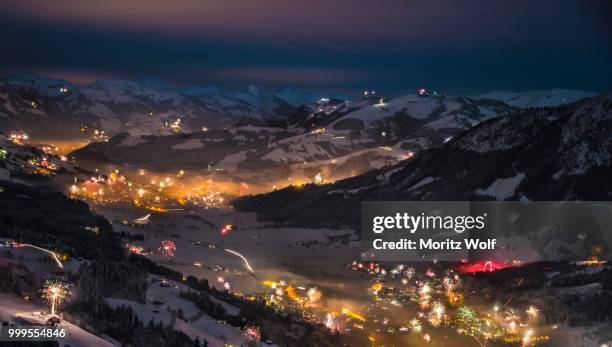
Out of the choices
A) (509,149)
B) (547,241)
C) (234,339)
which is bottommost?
(234,339)

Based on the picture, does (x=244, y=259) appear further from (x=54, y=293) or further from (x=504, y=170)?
(x=54, y=293)

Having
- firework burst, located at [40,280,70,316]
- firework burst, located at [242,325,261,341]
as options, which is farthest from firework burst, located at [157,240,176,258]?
firework burst, located at [40,280,70,316]

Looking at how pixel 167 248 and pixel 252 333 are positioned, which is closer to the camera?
pixel 252 333

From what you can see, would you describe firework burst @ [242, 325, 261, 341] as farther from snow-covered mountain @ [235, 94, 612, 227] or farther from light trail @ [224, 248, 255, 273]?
snow-covered mountain @ [235, 94, 612, 227]

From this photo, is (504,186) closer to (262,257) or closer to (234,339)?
(262,257)

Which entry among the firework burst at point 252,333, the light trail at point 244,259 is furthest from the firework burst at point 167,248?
the firework burst at point 252,333

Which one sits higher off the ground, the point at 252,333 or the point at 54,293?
the point at 54,293

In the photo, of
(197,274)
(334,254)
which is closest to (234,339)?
(197,274)

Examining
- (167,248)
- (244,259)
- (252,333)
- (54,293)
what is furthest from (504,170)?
(54,293)
